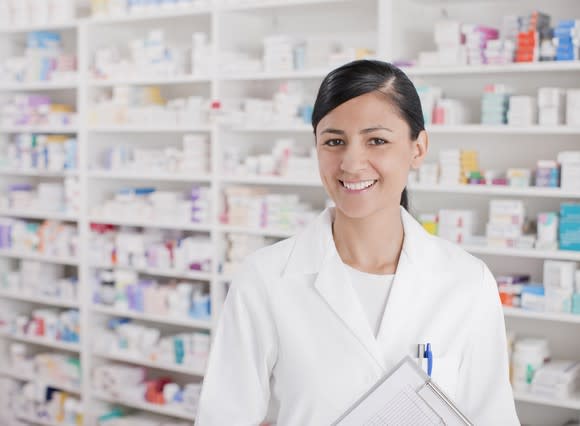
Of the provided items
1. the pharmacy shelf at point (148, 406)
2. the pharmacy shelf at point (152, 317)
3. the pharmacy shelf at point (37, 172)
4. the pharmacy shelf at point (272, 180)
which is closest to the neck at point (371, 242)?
the pharmacy shelf at point (272, 180)

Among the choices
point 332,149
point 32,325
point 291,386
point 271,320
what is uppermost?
point 332,149

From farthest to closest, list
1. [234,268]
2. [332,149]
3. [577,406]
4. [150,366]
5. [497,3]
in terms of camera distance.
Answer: [150,366] → [234,268] → [497,3] → [577,406] → [332,149]

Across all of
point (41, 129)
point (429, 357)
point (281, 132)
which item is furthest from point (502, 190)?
point (41, 129)

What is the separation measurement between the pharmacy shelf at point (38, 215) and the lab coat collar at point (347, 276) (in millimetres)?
3278

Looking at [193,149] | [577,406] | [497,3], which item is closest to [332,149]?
[577,406]

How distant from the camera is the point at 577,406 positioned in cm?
322

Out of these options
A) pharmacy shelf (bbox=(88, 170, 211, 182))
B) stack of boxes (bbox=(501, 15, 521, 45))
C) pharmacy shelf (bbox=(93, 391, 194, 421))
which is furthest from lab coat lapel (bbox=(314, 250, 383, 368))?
pharmacy shelf (bbox=(93, 391, 194, 421))

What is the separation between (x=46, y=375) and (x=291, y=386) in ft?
12.3

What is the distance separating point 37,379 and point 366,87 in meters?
4.06

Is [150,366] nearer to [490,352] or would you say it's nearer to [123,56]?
[123,56]

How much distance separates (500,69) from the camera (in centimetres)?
330

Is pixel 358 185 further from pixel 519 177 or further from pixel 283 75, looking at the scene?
pixel 283 75

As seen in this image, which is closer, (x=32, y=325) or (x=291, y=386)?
(x=291, y=386)

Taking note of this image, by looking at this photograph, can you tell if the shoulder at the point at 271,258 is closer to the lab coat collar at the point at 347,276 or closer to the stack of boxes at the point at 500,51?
the lab coat collar at the point at 347,276
